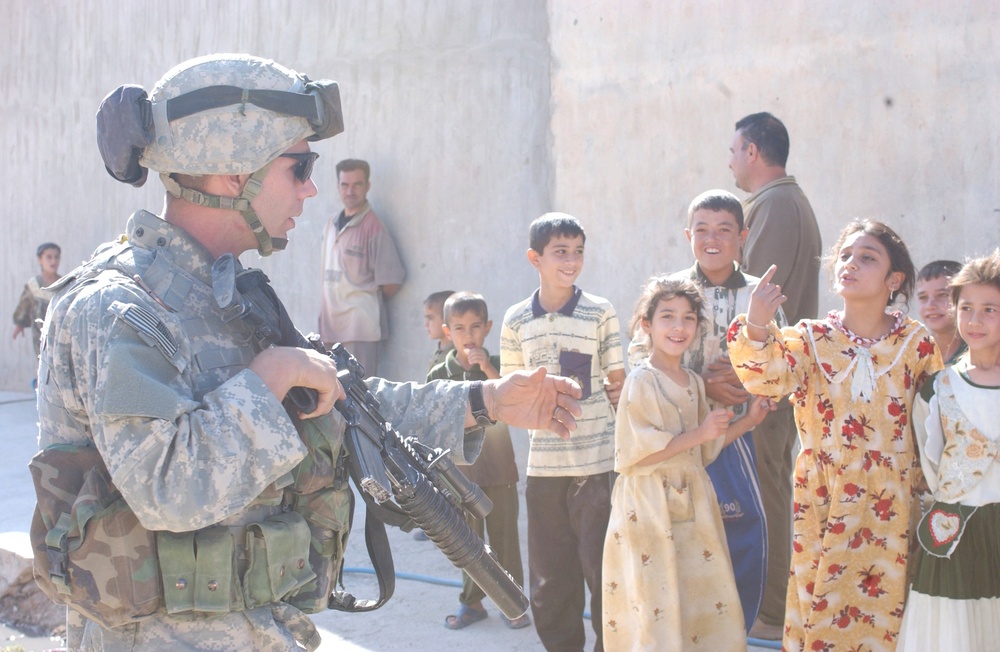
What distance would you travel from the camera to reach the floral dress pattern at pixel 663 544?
3.55 meters

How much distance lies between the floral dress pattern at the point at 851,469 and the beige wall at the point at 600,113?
1407 millimetres

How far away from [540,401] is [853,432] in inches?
57.8

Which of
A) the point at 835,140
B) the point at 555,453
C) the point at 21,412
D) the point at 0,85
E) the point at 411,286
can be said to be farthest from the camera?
the point at 0,85

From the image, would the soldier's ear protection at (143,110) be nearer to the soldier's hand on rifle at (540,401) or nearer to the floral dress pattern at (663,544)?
the soldier's hand on rifle at (540,401)

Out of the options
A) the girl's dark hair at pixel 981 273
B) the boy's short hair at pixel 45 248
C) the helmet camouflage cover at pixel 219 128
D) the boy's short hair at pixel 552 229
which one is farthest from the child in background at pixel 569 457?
the boy's short hair at pixel 45 248

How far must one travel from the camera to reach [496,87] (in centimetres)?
643

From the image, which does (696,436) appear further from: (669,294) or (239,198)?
(239,198)

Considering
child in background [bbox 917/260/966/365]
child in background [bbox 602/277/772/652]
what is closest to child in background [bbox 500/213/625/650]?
child in background [bbox 602/277/772/652]

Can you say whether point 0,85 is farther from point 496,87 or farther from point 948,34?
point 948,34

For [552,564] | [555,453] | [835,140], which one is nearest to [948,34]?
[835,140]

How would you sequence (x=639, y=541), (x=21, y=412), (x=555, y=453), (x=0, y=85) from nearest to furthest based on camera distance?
(x=639, y=541) < (x=555, y=453) < (x=21, y=412) < (x=0, y=85)

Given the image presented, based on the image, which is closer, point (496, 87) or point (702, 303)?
point (702, 303)

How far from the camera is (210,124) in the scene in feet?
6.68

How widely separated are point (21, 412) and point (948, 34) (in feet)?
27.4
